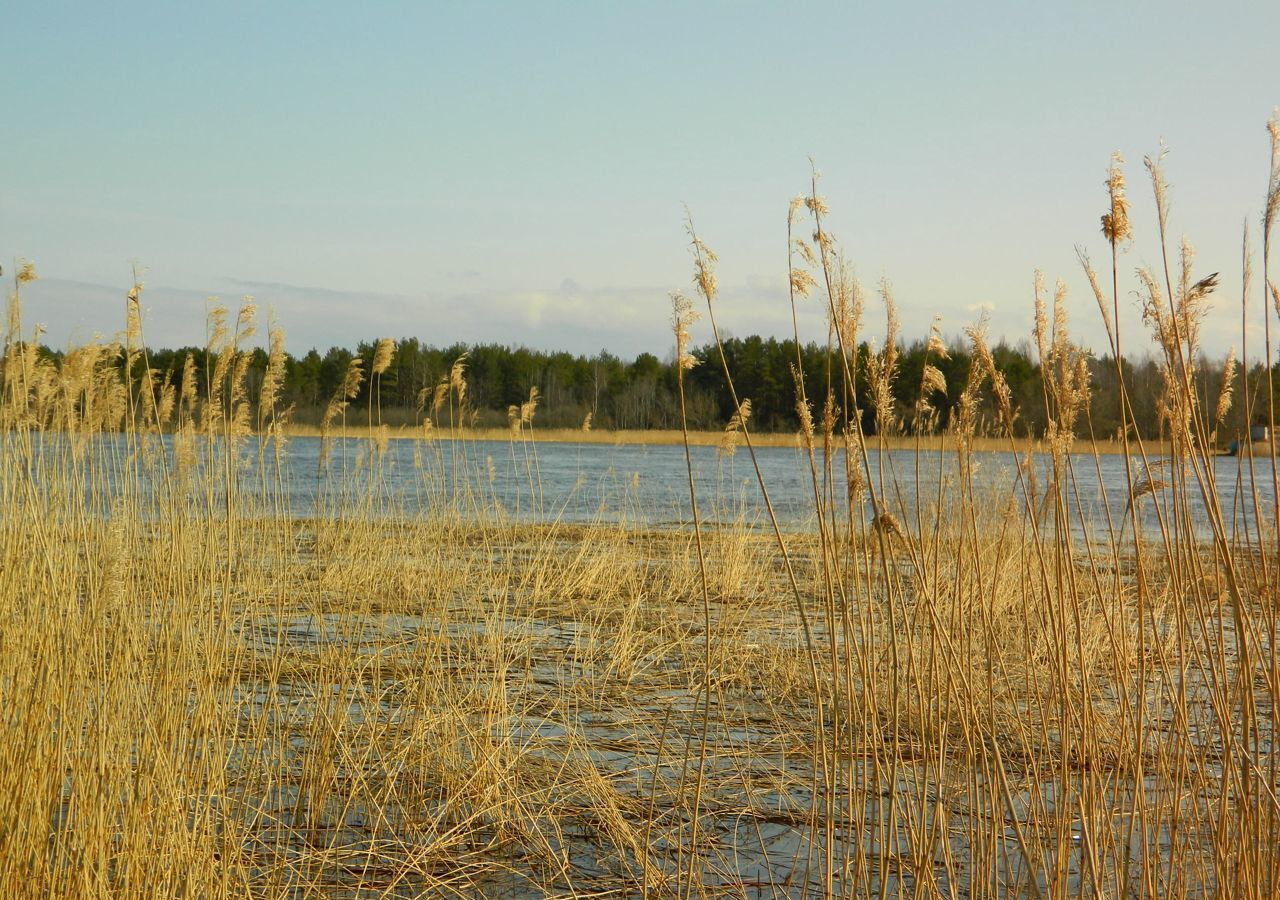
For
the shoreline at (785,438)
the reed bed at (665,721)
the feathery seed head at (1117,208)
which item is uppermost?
the feathery seed head at (1117,208)

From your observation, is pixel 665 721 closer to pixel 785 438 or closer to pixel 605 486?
pixel 785 438

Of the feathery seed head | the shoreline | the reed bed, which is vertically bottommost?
the reed bed

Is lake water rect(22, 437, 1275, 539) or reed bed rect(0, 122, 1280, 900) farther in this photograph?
lake water rect(22, 437, 1275, 539)

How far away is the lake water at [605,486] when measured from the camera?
592cm

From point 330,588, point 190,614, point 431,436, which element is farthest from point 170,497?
point 431,436

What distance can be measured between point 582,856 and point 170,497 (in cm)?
149

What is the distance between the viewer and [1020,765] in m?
3.77

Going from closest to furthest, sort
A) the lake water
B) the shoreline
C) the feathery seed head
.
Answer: the feathery seed head < the shoreline < the lake water

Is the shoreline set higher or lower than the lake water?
higher

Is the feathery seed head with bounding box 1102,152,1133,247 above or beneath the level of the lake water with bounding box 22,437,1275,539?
above

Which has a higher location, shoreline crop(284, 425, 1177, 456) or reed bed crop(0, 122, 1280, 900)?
shoreline crop(284, 425, 1177, 456)

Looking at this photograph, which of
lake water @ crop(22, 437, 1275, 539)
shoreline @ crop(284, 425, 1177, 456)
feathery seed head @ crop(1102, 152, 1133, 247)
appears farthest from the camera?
lake water @ crop(22, 437, 1275, 539)

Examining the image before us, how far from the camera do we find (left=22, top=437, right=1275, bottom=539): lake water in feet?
19.4

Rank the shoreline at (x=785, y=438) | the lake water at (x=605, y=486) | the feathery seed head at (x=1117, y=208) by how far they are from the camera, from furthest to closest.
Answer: the lake water at (x=605, y=486)
the shoreline at (x=785, y=438)
the feathery seed head at (x=1117, y=208)
